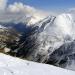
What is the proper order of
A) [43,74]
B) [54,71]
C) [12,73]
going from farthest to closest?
[54,71], [43,74], [12,73]

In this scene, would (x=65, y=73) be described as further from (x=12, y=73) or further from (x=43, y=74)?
(x=12, y=73)

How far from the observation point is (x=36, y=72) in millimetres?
19828

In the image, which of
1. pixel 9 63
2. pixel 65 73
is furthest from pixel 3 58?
pixel 65 73

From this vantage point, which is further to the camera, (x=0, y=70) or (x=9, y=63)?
(x=9, y=63)

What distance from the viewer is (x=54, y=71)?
69.3ft

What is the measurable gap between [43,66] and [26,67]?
1.95m

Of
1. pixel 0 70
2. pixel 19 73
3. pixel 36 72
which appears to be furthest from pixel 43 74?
pixel 0 70

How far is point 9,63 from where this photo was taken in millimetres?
21109

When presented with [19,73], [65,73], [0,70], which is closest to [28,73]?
[19,73]

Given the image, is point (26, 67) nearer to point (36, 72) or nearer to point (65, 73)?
point (36, 72)

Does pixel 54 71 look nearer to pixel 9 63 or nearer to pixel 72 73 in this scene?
pixel 72 73

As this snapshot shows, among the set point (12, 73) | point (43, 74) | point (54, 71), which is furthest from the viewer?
point (54, 71)

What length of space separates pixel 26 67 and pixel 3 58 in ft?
8.09

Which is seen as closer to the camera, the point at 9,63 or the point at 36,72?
the point at 36,72
